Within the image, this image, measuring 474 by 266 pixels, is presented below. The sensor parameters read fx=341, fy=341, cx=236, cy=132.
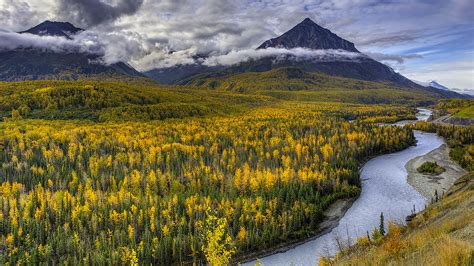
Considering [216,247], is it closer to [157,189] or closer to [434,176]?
[157,189]

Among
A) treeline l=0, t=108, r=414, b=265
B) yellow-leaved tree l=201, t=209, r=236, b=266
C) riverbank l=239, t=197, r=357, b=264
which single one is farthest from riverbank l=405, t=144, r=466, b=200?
yellow-leaved tree l=201, t=209, r=236, b=266

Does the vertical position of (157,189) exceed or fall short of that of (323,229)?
it exceeds it

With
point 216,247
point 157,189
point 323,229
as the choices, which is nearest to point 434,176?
point 323,229

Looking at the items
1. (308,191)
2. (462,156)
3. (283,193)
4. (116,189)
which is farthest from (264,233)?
(462,156)

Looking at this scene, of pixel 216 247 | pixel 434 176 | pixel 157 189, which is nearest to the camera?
pixel 216 247

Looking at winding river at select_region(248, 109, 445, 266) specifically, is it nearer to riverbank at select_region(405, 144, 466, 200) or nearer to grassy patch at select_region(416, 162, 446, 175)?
riverbank at select_region(405, 144, 466, 200)

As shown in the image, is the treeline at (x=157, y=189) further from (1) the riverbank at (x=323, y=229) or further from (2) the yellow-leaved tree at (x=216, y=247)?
(2) the yellow-leaved tree at (x=216, y=247)

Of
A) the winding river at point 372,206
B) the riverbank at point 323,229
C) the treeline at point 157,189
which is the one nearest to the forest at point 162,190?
the treeline at point 157,189
